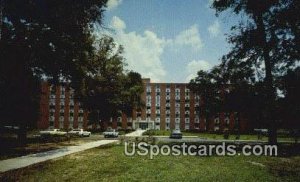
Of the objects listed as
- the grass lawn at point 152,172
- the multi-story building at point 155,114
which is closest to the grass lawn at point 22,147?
the grass lawn at point 152,172

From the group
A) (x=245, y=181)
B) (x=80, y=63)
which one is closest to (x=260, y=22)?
(x=80, y=63)

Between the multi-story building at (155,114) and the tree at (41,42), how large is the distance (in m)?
86.8

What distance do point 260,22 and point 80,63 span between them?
15368mm

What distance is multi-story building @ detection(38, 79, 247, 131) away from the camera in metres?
116

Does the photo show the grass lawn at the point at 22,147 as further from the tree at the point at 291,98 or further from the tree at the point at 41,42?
the tree at the point at 291,98

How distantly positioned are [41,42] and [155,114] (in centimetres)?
9364

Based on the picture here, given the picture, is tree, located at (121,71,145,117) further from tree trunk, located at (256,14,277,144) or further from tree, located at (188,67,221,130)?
tree trunk, located at (256,14,277,144)

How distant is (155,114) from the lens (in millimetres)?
117438

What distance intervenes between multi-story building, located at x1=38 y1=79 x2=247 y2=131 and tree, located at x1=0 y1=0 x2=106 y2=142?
86.8 meters

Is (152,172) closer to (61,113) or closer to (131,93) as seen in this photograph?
(131,93)

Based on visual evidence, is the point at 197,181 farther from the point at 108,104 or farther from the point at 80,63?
the point at 108,104

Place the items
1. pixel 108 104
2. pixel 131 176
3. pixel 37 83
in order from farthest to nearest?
pixel 108 104, pixel 37 83, pixel 131 176

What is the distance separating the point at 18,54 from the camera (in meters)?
24.8

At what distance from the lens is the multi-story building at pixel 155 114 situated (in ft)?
379
